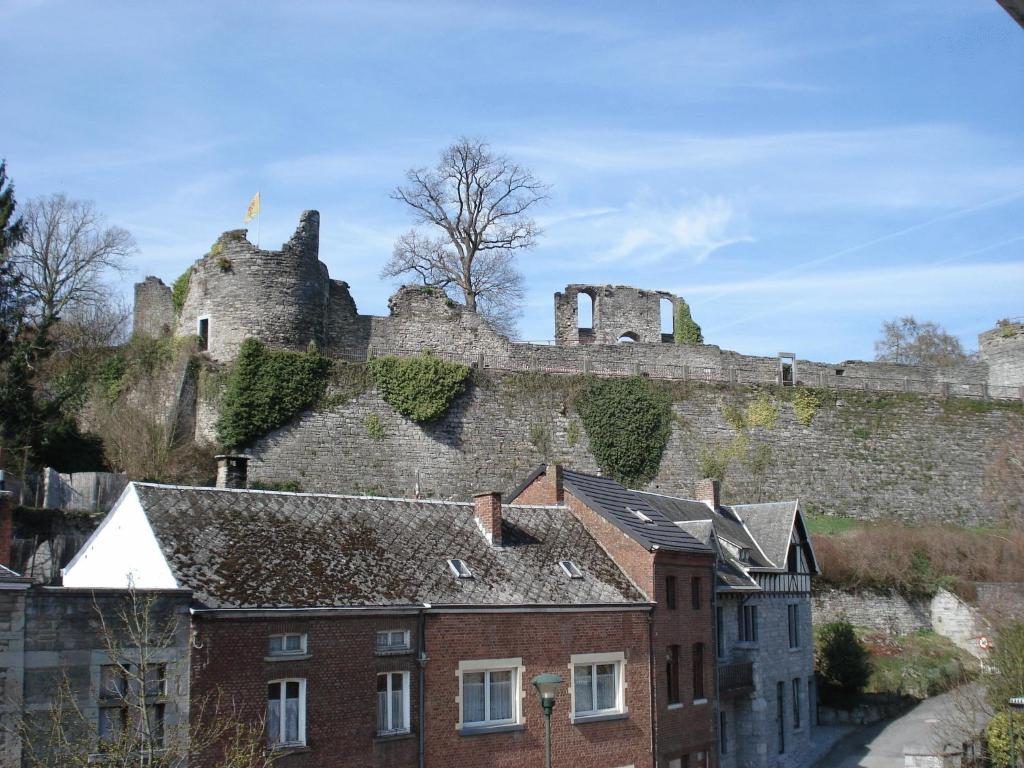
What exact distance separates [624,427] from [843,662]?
10575 mm

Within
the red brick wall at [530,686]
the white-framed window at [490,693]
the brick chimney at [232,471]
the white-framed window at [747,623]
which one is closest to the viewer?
the red brick wall at [530,686]

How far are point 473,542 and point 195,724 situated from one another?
22.1 feet

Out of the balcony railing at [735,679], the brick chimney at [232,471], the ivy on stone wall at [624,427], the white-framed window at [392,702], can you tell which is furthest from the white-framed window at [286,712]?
the ivy on stone wall at [624,427]

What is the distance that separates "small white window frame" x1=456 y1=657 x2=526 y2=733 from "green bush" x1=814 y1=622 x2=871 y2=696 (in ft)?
49.2

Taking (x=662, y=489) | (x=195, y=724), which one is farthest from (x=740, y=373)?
(x=195, y=724)

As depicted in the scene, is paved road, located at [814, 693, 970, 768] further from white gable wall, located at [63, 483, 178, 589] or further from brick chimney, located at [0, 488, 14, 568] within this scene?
brick chimney, located at [0, 488, 14, 568]

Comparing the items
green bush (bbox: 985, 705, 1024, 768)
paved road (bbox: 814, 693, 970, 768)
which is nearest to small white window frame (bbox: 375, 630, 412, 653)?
green bush (bbox: 985, 705, 1024, 768)

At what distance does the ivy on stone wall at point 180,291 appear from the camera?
3562 cm

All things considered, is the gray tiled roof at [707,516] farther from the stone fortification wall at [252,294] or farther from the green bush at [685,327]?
the green bush at [685,327]

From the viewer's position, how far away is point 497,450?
3553 centimetres

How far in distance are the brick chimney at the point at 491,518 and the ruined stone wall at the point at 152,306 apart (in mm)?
20379

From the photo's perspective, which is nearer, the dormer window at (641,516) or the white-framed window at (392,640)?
the white-framed window at (392,640)

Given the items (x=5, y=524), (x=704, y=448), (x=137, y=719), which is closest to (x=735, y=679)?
(x=137, y=719)

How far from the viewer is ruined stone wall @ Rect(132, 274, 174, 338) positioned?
123 feet
